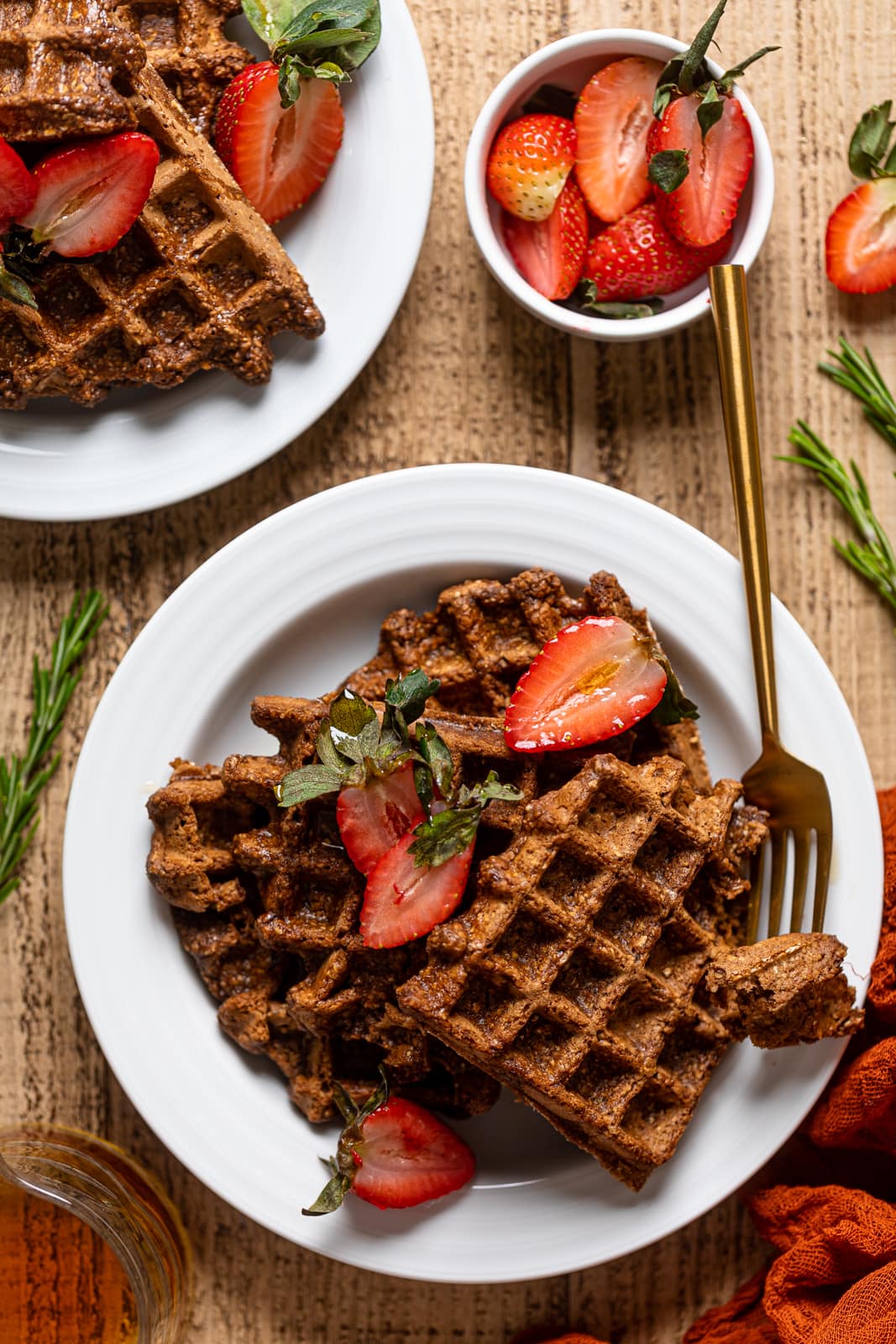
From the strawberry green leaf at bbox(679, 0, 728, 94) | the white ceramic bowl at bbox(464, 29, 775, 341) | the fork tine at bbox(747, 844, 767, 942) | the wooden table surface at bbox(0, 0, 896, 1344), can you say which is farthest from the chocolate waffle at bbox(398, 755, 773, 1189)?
the strawberry green leaf at bbox(679, 0, 728, 94)

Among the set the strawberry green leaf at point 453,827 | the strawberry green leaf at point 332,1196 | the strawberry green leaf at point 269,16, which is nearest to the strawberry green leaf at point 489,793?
the strawberry green leaf at point 453,827

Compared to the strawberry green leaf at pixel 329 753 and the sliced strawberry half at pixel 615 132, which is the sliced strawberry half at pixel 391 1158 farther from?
the sliced strawberry half at pixel 615 132

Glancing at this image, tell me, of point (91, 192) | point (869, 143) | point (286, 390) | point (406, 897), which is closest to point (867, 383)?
point (869, 143)

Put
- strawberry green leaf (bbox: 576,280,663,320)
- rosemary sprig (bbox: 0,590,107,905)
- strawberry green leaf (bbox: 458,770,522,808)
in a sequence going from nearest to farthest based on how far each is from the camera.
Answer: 1. strawberry green leaf (bbox: 458,770,522,808)
2. strawberry green leaf (bbox: 576,280,663,320)
3. rosemary sprig (bbox: 0,590,107,905)

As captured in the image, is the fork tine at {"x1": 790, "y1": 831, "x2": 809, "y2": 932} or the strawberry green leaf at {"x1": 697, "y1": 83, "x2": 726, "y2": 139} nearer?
the strawberry green leaf at {"x1": 697, "y1": 83, "x2": 726, "y2": 139}

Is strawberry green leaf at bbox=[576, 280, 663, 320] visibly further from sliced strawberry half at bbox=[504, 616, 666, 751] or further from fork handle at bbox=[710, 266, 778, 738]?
sliced strawberry half at bbox=[504, 616, 666, 751]

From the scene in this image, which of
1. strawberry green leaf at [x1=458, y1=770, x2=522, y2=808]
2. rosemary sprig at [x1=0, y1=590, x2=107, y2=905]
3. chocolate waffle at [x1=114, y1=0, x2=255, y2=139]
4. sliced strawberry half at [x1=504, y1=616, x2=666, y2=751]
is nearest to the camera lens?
strawberry green leaf at [x1=458, y1=770, x2=522, y2=808]
